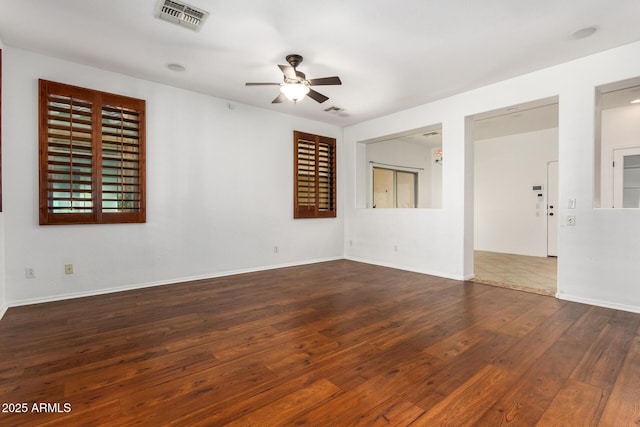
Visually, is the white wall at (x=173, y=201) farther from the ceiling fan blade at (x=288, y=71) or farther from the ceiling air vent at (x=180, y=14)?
the ceiling fan blade at (x=288, y=71)

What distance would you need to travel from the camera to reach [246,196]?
516cm

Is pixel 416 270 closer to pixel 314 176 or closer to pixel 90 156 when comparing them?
pixel 314 176

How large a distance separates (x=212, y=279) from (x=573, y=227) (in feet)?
15.2

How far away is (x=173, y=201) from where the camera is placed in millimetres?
4430

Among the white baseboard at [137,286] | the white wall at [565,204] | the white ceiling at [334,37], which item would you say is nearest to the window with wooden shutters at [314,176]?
the white baseboard at [137,286]

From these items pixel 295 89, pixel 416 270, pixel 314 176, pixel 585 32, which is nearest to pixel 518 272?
pixel 416 270

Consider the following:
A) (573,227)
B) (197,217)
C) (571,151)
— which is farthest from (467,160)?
(197,217)

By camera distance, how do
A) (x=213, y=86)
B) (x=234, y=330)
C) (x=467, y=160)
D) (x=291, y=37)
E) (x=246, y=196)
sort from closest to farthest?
(x=234, y=330) < (x=291, y=37) < (x=213, y=86) < (x=467, y=160) < (x=246, y=196)

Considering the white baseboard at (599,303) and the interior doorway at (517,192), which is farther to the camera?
the interior doorway at (517,192)

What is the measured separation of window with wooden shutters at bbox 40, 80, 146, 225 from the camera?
11.6 feet

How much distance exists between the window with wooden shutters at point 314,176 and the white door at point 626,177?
4.95 meters

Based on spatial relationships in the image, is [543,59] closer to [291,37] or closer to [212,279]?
Answer: [291,37]

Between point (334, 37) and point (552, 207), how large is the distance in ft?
20.3

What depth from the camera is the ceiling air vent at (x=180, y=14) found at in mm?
2594
